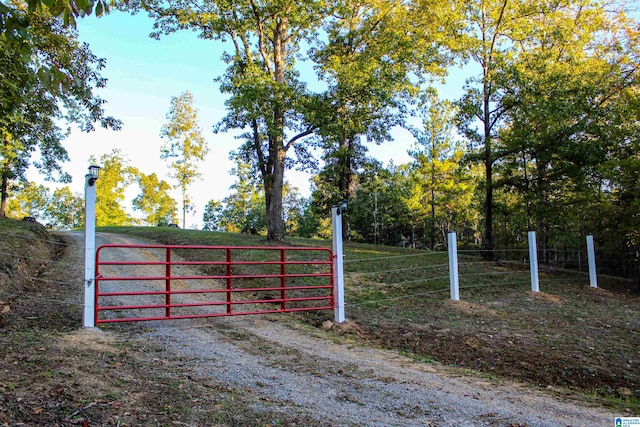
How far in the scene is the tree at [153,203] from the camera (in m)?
39.8

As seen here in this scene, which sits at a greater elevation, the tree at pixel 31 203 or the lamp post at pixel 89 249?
the tree at pixel 31 203

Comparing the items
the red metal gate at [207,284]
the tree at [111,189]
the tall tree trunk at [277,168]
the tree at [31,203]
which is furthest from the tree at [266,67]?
the tree at [31,203]

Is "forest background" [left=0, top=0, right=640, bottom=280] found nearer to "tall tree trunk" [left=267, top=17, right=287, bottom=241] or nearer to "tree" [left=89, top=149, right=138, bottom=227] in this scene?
"tall tree trunk" [left=267, top=17, right=287, bottom=241]

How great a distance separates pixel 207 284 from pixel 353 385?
6.62m

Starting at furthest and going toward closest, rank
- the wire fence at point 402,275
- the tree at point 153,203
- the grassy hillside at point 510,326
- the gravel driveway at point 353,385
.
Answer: the tree at point 153,203 → the wire fence at point 402,275 → the grassy hillside at point 510,326 → the gravel driveway at point 353,385

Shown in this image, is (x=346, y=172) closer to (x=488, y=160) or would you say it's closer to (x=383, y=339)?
(x=488, y=160)

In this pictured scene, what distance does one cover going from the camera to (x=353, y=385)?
3.98 meters

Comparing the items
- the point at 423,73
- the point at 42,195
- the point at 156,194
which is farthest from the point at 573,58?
the point at 42,195

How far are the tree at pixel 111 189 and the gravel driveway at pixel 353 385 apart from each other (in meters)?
35.3

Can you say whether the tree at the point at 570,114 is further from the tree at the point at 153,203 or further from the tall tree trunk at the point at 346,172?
the tree at the point at 153,203

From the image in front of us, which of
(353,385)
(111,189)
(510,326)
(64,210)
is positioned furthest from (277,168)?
(64,210)

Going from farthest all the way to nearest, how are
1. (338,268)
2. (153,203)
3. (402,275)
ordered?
(153,203)
(402,275)
(338,268)

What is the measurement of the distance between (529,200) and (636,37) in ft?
22.3

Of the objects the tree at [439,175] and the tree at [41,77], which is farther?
the tree at [439,175]
